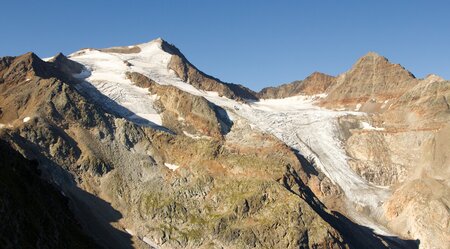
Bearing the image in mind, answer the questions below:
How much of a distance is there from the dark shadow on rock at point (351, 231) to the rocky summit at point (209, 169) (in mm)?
460

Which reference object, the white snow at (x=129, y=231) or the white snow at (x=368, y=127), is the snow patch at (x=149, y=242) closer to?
the white snow at (x=129, y=231)

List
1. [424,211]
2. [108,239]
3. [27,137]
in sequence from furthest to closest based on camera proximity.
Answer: [424,211] → [27,137] → [108,239]

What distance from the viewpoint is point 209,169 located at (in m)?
125

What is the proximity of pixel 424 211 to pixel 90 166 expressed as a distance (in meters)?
76.6

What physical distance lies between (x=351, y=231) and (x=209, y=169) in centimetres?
3267

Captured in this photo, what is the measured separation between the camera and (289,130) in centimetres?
18825

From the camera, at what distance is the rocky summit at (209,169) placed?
108m

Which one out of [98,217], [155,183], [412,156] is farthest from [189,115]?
[412,156]

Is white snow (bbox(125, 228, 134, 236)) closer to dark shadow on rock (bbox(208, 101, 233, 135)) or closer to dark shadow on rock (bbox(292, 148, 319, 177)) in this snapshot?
dark shadow on rock (bbox(292, 148, 319, 177))

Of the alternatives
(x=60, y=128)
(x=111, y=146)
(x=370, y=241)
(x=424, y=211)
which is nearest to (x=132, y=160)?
(x=111, y=146)

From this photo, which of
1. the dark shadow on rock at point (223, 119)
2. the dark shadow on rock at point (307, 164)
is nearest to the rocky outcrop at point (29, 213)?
the dark shadow on rock at point (307, 164)

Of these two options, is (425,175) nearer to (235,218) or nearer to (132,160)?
(235,218)

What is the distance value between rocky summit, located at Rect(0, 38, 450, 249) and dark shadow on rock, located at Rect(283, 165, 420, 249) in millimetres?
460

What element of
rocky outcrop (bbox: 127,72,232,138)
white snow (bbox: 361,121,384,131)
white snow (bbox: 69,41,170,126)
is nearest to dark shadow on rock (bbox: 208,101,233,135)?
rocky outcrop (bbox: 127,72,232,138)
